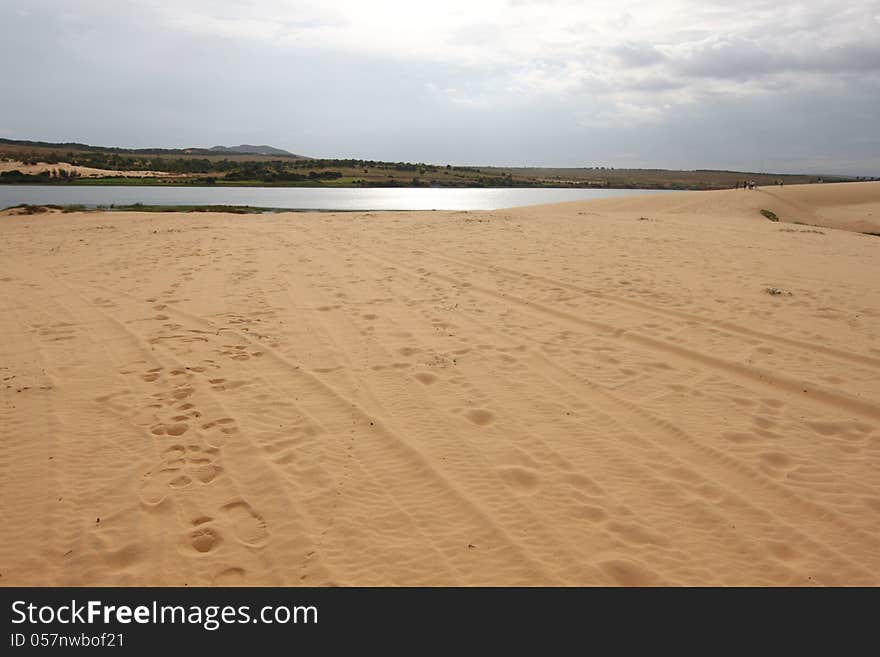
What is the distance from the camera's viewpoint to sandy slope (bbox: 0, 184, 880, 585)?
2.94 m

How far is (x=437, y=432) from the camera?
4238 mm

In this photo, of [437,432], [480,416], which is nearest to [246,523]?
[437,432]

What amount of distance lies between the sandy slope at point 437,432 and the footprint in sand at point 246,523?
2 cm

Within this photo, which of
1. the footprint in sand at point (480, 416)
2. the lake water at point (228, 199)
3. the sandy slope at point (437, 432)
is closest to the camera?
the sandy slope at point (437, 432)

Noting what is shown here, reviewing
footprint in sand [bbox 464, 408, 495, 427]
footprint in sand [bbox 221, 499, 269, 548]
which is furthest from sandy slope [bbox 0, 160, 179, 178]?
footprint in sand [bbox 221, 499, 269, 548]

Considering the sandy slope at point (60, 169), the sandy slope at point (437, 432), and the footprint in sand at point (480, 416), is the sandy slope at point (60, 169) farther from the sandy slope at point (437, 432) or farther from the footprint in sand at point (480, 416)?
the footprint in sand at point (480, 416)

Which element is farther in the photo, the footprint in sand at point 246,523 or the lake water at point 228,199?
the lake water at point 228,199

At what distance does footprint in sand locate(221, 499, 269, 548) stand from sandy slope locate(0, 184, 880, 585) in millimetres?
16

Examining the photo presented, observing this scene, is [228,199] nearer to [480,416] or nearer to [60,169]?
[60,169]

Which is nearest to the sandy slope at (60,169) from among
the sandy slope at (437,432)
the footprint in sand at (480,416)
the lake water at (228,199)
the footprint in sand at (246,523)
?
the lake water at (228,199)

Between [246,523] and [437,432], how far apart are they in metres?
1.58

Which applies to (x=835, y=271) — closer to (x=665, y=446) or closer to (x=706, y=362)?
(x=706, y=362)

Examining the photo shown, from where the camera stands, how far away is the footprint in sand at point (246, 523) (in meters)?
3.02
